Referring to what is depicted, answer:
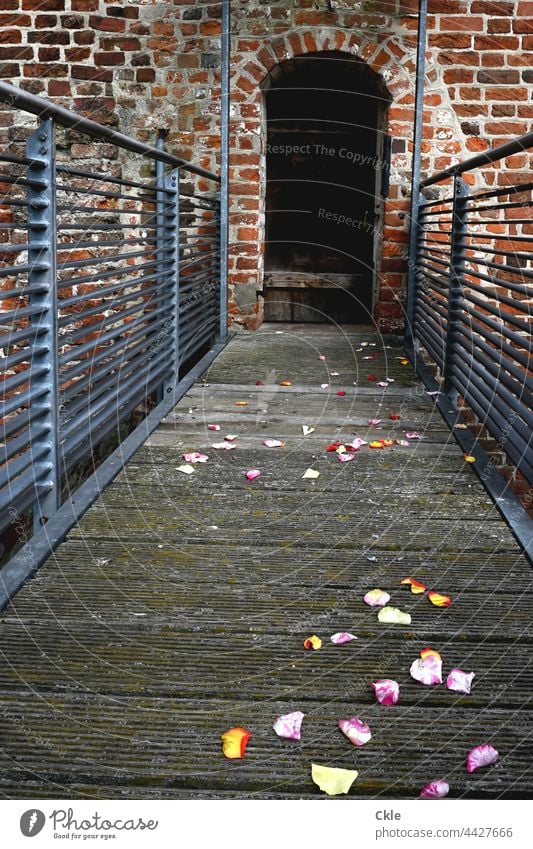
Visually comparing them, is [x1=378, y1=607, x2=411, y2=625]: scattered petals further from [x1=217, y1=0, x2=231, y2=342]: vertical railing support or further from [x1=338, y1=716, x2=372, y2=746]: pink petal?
[x1=217, y1=0, x2=231, y2=342]: vertical railing support

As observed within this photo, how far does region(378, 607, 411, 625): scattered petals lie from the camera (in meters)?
2.20

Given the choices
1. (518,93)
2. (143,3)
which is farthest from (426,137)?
(143,3)

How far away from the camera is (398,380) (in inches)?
216

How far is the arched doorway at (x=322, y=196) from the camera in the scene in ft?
25.0

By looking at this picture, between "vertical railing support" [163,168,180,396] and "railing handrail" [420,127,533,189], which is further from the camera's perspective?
"vertical railing support" [163,168,180,396]

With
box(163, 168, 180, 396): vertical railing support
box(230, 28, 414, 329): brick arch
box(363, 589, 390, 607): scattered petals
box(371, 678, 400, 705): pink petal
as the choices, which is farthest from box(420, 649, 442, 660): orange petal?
box(230, 28, 414, 329): brick arch

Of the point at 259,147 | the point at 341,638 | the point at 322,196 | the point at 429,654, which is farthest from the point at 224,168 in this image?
the point at 429,654

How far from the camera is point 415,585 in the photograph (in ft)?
7.87

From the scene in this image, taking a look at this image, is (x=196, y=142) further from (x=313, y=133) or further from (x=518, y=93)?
(x=518, y=93)

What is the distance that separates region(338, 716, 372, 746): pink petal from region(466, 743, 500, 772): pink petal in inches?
7.3

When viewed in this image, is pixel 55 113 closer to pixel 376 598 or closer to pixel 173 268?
pixel 376 598

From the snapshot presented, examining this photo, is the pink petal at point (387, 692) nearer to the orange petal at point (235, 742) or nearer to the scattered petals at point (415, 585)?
the orange petal at point (235, 742)

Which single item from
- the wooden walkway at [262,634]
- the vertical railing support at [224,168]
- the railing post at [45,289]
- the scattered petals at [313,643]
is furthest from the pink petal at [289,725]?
the vertical railing support at [224,168]

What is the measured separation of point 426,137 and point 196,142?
5.85 feet
